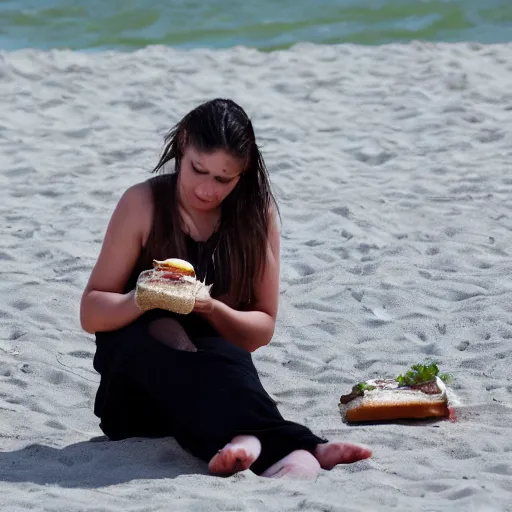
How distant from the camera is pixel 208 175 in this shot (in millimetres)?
3150

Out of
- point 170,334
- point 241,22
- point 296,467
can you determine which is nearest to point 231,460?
point 296,467

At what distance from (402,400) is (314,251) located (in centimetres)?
200

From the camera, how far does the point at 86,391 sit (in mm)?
3814

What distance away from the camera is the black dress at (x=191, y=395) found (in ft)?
9.58

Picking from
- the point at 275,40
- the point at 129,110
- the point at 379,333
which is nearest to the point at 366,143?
the point at 129,110

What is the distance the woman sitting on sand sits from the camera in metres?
2.93

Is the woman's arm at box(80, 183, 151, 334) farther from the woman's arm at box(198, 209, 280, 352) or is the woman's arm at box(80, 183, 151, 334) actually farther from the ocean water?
the ocean water

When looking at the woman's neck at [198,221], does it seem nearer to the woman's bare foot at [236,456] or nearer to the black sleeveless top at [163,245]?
the black sleeveless top at [163,245]

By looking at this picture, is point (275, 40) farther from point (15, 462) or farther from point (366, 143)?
point (15, 462)

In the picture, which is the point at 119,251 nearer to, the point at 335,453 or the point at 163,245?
the point at 163,245

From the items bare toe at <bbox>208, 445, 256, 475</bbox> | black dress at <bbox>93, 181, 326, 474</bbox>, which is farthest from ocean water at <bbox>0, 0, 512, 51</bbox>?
bare toe at <bbox>208, 445, 256, 475</bbox>

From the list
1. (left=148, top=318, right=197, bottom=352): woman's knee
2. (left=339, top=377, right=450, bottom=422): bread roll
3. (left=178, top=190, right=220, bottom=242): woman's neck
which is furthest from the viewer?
(left=339, top=377, right=450, bottom=422): bread roll

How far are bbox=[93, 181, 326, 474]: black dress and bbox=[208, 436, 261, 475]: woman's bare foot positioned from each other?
4 cm

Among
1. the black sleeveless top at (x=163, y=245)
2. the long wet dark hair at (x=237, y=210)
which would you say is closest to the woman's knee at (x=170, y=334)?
the black sleeveless top at (x=163, y=245)
